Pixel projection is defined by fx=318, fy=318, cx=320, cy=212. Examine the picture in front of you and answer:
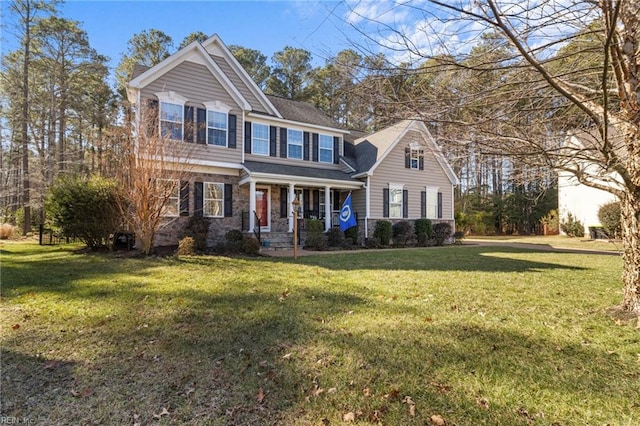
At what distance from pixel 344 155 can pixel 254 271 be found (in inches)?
498

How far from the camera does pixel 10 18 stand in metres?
21.0

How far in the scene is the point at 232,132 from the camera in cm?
1429

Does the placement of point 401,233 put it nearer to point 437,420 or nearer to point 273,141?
point 273,141

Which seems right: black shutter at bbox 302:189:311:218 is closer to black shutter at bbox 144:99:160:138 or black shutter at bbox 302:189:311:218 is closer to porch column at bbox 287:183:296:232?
porch column at bbox 287:183:296:232

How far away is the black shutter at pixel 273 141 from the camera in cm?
1584

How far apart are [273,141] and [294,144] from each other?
1.20m

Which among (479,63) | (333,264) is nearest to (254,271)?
(333,264)

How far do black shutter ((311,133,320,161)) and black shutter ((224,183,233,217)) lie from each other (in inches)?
204

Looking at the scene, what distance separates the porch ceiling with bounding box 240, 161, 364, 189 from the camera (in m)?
13.5

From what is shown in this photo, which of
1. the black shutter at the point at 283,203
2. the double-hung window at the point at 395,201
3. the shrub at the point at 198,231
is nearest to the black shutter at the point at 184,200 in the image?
the shrub at the point at 198,231

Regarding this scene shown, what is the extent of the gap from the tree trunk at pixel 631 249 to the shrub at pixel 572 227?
20970 millimetres

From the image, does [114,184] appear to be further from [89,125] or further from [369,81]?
[89,125]

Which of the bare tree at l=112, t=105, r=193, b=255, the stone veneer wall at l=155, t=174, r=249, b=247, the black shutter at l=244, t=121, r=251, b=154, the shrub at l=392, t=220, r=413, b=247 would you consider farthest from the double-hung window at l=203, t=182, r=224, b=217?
the shrub at l=392, t=220, r=413, b=247

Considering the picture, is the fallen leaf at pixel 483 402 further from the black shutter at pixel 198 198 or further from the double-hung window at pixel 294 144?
the double-hung window at pixel 294 144
